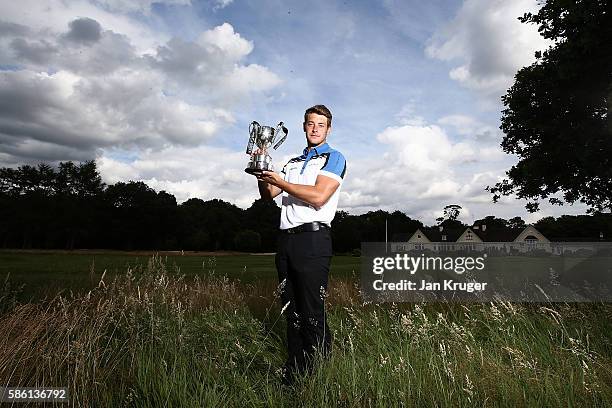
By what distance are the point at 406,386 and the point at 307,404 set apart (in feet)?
2.60

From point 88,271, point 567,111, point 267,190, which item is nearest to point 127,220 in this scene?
point 88,271

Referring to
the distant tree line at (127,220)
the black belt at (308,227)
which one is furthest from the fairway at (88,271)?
the distant tree line at (127,220)

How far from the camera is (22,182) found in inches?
3656

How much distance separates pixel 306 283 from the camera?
12.8 feet

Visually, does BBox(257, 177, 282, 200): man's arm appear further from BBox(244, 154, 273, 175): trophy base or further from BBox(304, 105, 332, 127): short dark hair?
BBox(304, 105, 332, 127): short dark hair

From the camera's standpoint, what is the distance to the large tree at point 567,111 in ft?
50.9

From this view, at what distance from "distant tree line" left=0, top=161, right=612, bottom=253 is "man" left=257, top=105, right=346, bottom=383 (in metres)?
61.2

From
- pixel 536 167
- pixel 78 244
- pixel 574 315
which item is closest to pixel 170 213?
pixel 78 244

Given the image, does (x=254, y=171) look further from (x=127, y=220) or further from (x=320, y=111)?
(x=127, y=220)

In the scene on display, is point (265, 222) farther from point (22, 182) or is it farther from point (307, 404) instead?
point (307, 404)

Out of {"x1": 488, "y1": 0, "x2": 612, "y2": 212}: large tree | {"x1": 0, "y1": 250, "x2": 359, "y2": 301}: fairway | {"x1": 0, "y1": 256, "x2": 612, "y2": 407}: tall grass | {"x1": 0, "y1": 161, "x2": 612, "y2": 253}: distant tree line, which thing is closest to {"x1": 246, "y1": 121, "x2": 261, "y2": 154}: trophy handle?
{"x1": 0, "y1": 256, "x2": 612, "y2": 407}: tall grass

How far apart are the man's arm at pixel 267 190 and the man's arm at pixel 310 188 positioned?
375 mm

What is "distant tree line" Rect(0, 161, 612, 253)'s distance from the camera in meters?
72.3

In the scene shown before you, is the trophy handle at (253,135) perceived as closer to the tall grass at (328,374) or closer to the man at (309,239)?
the man at (309,239)
